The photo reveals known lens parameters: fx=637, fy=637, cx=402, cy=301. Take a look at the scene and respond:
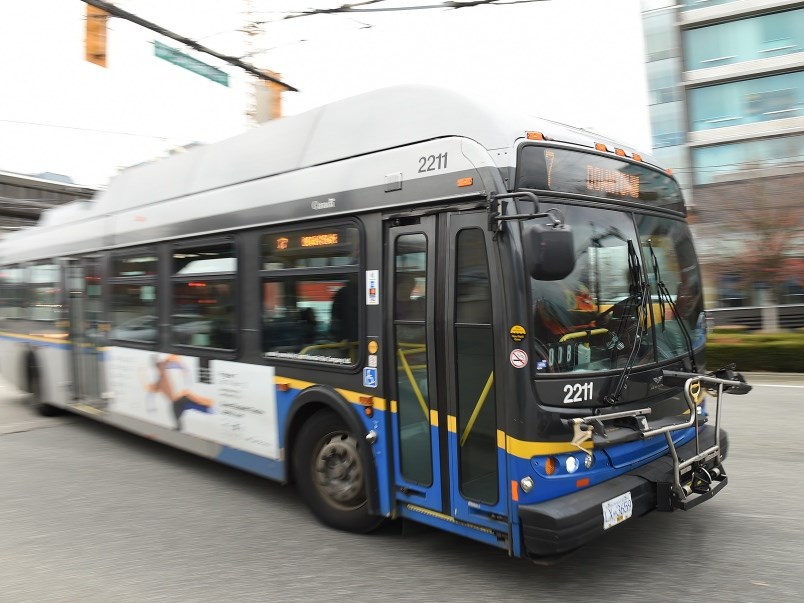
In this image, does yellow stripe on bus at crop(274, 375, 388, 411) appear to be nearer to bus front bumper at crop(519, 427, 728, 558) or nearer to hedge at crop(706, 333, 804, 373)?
bus front bumper at crop(519, 427, 728, 558)

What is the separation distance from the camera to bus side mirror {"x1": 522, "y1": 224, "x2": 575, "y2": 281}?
343 centimetres

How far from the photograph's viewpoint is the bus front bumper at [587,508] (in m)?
3.44

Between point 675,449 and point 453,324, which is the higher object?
point 453,324

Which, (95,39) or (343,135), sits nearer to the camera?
(343,135)

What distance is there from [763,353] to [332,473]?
11.1 meters

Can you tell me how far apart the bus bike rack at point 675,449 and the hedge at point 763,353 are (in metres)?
8.74

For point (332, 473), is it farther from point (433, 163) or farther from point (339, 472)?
point (433, 163)

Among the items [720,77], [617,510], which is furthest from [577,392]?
[720,77]

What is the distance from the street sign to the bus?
4.51 meters

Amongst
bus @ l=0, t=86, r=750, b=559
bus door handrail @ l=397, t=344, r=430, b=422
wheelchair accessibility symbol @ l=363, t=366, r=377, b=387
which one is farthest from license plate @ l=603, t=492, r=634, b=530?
wheelchair accessibility symbol @ l=363, t=366, r=377, b=387

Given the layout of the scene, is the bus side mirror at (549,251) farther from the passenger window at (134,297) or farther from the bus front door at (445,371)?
the passenger window at (134,297)

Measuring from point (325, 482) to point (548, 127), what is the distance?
3.06 m

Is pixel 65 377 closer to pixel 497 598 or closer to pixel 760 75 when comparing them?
pixel 497 598

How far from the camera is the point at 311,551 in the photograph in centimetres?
449
